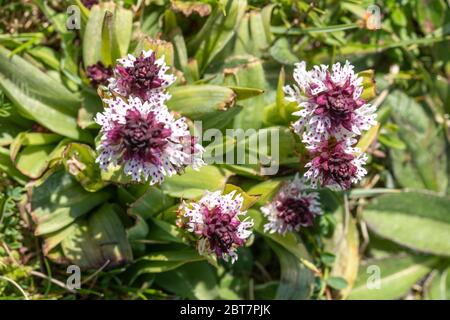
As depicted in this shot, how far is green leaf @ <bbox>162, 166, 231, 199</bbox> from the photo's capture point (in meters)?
2.96

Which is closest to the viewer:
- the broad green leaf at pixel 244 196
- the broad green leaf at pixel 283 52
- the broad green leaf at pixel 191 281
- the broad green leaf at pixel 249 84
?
the broad green leaf at pixel 244 196

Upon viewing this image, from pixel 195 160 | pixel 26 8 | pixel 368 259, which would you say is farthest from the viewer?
pixel 368 259

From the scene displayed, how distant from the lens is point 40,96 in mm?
3098

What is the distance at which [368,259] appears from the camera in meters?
3.83

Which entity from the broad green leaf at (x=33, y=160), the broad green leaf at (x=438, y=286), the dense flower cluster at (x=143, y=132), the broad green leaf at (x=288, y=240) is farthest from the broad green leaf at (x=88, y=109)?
the broad green leaf at (x=438, y=286)

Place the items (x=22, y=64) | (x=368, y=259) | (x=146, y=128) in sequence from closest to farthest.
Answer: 1. (x=146, y=128)
2. (x=22, y=64)
3. (x=368, y=259)

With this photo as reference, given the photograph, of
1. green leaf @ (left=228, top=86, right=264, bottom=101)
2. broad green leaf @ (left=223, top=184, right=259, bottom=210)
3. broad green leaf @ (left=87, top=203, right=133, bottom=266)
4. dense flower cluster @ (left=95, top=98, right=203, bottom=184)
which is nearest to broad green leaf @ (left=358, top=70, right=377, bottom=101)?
green leaf @ (left=228, top=86, right=264, bottom=101)

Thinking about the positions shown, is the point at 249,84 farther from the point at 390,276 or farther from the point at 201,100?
the point at 390,276

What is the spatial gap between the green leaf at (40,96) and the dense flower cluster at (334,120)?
122 cm

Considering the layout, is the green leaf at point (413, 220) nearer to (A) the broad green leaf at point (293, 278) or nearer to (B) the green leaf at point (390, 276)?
(B) the green leaf at point (390, 276)

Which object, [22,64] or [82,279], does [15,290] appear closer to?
[82,279]

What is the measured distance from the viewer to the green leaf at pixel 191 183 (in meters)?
2.96

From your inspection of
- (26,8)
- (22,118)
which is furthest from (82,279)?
(26,8)
